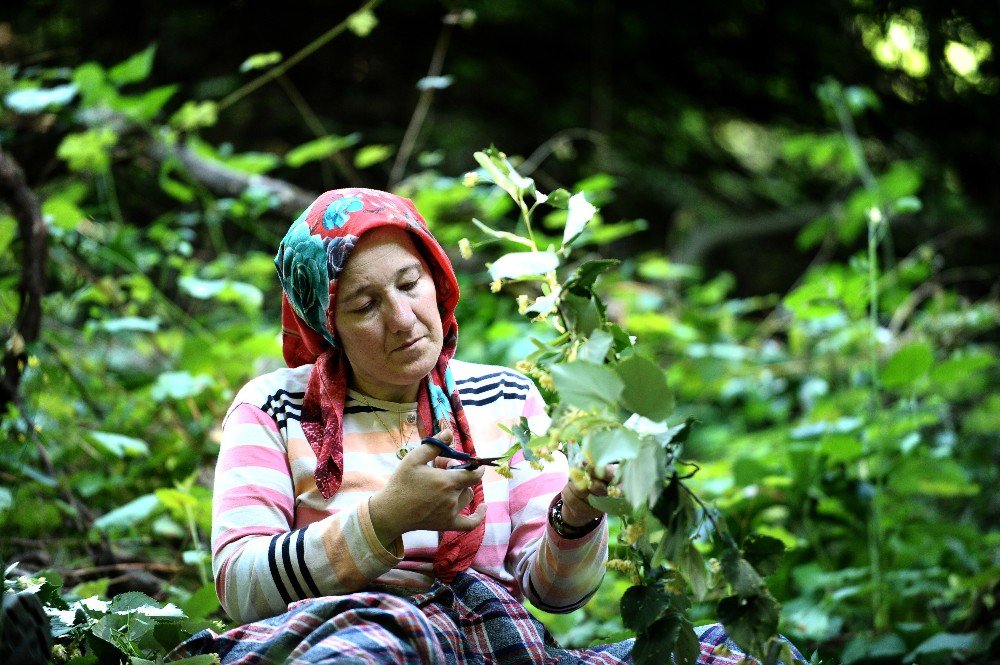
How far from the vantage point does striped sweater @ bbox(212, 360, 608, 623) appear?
1.15 m

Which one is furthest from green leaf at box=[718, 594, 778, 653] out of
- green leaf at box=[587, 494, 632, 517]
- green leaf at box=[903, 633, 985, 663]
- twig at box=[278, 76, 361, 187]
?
twig at box=[278, 76, 361, 187]

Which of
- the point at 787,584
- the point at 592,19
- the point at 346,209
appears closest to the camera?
the point at 346,209

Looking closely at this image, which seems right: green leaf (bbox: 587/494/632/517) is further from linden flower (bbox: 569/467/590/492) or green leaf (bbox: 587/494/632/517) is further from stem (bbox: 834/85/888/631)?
stem (bbox: 834/85/888/631)

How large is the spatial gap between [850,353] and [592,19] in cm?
171

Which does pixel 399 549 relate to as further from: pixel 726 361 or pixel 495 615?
pixel 726 361

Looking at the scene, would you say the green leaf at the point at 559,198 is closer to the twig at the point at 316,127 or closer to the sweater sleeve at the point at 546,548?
the sweater sleeve at the point at 546,548

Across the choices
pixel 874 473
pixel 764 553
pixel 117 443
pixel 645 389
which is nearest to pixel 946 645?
pixel 874 473

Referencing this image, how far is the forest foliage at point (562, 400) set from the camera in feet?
3.58

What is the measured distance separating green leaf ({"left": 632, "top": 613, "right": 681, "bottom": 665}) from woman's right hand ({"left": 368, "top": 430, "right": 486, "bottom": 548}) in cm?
25

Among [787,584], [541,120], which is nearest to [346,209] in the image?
[787,584]

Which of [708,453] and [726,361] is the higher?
[726,361]

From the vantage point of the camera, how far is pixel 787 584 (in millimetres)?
2301

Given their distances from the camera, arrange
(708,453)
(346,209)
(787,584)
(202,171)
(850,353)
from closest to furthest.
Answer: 1. (346,209)
2. (787,584)
3. (202,171)
4. (850,353)
5. (708,453)

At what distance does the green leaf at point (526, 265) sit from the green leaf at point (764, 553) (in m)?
0.38
